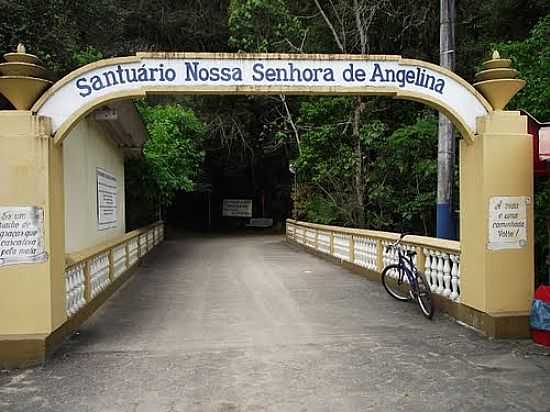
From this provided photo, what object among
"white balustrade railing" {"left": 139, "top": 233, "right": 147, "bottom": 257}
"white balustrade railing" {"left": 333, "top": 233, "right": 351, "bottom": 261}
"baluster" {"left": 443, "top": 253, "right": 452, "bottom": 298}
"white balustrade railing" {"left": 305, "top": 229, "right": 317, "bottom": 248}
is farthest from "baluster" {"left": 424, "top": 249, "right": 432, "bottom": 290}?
"white balustrade railing" {"left": 305, "top": 229, "right": 317, "bottom": 248}

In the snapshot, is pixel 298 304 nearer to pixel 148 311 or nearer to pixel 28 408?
pixel 148 311

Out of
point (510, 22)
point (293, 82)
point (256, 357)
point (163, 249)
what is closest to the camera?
point (256, 357)

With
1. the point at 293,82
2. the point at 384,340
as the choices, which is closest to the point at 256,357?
the point at 384,340

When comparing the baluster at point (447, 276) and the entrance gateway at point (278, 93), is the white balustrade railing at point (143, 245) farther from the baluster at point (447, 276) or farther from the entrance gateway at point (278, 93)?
the baluster at point (447, 276)

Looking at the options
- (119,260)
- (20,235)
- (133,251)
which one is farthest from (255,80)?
(133,251)

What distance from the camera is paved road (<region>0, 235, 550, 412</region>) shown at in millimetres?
5090

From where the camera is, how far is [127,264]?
1330 centimetres

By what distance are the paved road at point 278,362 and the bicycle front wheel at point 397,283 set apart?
0.23 metres

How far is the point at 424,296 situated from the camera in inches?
328

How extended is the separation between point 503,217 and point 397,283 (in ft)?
10.1

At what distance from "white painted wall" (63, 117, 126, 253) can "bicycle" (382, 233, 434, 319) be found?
5193mm

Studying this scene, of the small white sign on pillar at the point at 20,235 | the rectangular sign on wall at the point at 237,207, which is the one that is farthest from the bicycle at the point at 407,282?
the rectangular sign on wall at the point at 237,207

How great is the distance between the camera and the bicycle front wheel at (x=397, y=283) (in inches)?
372

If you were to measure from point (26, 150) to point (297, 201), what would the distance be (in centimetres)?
1912
